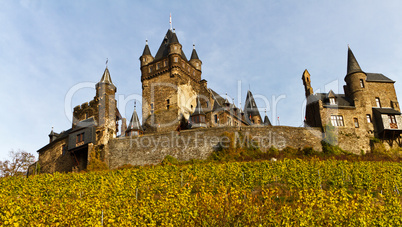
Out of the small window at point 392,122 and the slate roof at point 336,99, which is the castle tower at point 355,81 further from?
the small window at point 392,122

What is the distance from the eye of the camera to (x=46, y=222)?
12.0m

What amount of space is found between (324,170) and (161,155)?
1679cm

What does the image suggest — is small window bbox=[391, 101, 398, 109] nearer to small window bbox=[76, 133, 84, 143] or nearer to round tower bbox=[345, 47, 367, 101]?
round tower bbox=[345, 47, 367, 101]

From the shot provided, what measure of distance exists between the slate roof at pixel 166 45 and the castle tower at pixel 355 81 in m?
23.6

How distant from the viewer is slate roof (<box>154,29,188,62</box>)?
50531 mm

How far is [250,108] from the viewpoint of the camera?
56.1 m

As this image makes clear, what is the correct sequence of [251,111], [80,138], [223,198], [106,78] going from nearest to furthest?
[223,198] < [80,138] < [106,78] < [251,111]

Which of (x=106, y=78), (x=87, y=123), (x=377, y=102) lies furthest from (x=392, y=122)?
(x=87, y=123)

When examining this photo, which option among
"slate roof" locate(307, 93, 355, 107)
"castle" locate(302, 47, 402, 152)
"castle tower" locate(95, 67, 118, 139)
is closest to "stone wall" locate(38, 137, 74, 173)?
"castle tower" locate(95, 67, 118, 139)

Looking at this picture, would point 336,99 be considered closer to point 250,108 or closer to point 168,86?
point 250,108

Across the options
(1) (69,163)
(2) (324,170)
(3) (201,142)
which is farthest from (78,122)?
(2) (324,170)

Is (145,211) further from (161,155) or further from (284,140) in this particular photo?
(284,140)

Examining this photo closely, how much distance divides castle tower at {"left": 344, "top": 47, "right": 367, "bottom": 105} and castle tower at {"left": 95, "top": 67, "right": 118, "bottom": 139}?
88.1 feet

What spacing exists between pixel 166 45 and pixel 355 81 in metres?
28.8
